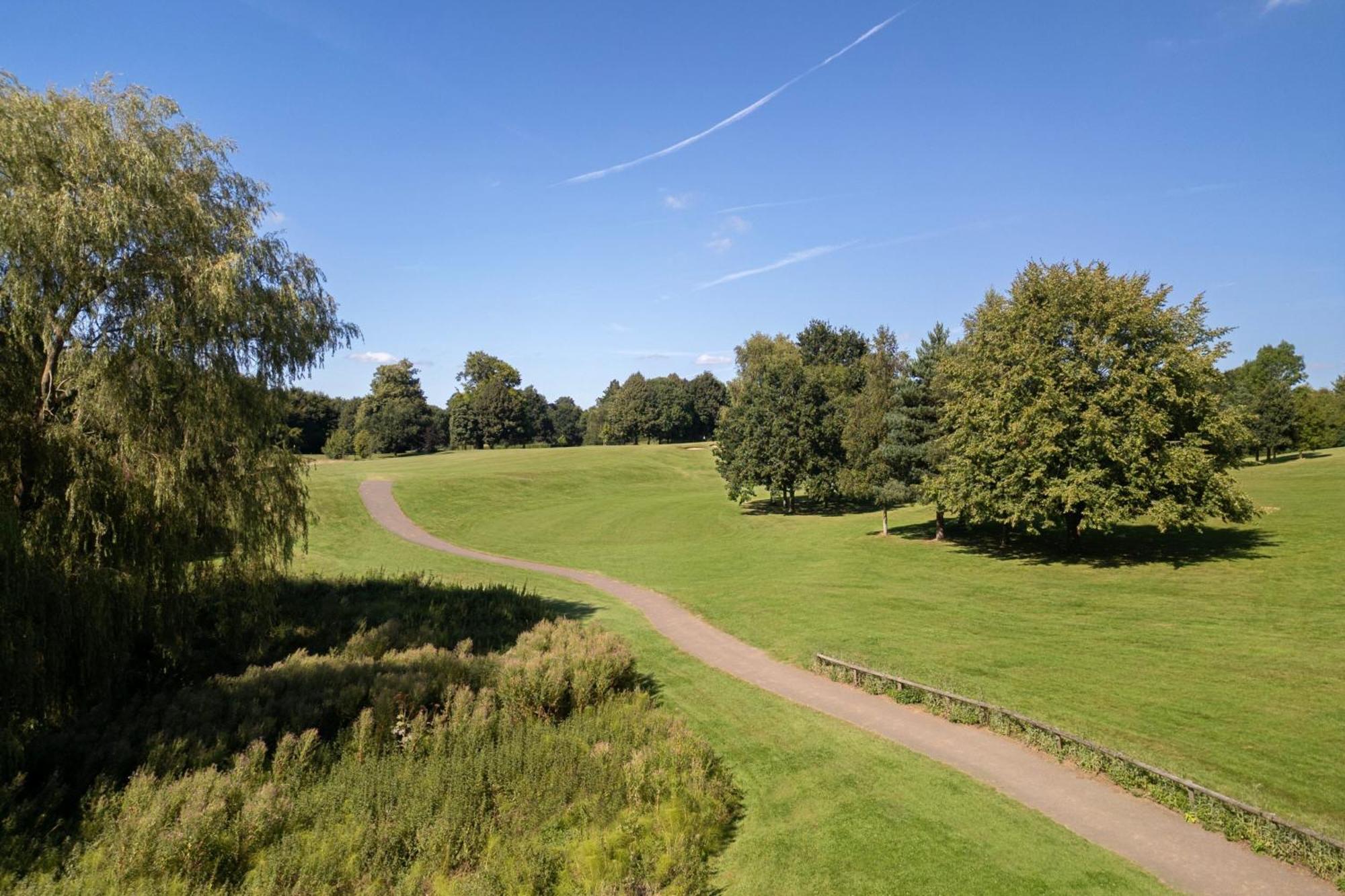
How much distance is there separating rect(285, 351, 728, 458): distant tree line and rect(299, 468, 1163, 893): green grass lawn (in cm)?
9604

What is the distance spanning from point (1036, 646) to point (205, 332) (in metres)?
22.6

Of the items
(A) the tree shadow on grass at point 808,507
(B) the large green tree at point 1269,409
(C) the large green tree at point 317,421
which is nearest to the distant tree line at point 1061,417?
(A) the tree shadow on grass at point 808,507

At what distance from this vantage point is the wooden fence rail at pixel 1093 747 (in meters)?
8.73

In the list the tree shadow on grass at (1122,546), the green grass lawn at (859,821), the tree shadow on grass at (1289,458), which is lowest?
the green grass lawn at (859,821)

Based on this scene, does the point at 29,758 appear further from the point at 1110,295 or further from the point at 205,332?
the point at 1110,295

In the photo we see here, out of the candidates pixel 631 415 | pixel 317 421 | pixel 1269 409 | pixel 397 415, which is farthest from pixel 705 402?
pixel 1269 409

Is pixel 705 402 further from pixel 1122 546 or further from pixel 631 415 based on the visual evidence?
pixel 1122 546

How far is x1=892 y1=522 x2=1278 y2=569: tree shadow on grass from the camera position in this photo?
91.7 feet

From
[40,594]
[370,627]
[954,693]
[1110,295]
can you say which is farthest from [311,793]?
[1110,295]

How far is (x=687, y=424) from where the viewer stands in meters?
117

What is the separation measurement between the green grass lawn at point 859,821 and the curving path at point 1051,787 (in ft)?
1.31

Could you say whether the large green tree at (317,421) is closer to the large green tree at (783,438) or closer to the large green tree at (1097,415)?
the large green tree at (783,438)

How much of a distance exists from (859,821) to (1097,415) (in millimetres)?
22547

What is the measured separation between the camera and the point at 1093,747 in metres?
11.5
